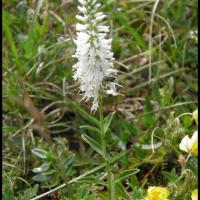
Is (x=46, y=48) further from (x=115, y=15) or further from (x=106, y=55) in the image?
(x=106, y=55)

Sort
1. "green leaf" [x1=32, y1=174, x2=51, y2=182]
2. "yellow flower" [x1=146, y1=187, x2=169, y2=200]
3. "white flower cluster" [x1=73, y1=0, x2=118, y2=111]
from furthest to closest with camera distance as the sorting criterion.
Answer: "green leaf" [x1=32, y1=174, x2=51, y2=182]
"yellow flower" [x1=146, y1=187, x2=169, y2=200]
"white flower cluster" [x1=73, y1=0, x2=118, y2=111]

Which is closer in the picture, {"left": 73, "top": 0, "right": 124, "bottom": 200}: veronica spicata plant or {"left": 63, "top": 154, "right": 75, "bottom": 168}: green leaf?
{"left": 73, "top": 0, "right": 124, "bottom": 200}: veronica spicata plant

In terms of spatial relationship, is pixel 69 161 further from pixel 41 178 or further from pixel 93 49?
pixel 93 49

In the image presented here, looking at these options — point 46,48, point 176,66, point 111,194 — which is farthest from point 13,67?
point 111,194

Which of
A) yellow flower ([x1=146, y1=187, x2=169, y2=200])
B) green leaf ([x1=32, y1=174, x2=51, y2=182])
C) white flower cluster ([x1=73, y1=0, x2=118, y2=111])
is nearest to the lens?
white flower cluster ([x1=73, y1=0, x2=118, y2=111])

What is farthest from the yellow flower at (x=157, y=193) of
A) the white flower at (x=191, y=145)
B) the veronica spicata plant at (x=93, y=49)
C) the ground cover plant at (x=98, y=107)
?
the veronica spicata plant at (x=93, y=49)

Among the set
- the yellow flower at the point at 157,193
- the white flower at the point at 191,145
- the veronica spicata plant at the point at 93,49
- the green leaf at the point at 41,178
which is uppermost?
the veronica spicata plant at the point at 93,49

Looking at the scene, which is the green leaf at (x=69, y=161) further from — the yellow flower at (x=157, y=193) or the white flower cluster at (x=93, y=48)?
the white flower cluster at (x=93, y=48)

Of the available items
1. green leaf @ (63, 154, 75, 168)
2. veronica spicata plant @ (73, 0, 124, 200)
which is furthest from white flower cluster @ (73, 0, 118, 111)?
green leaf @ (63, 154, 75, 168)

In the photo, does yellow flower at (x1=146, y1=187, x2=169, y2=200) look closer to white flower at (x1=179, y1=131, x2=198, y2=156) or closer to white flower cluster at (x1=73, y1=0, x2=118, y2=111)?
white flower at (x1=179, y1=131, x2=198, y2=156)

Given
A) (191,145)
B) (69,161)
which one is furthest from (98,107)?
(191,145)
